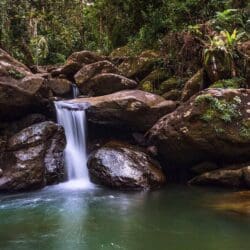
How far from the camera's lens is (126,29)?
722 inches

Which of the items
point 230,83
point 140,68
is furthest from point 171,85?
point 230,83

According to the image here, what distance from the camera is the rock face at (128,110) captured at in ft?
38.2

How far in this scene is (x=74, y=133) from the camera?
12.2m

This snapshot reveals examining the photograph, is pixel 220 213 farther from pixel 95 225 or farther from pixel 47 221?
pixel 47 221

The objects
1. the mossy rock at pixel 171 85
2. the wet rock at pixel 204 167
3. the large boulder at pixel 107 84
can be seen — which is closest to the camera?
the wet rock at pixel 204 167

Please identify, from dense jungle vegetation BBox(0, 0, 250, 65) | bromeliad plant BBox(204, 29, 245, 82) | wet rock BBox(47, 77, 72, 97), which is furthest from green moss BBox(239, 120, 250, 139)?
wet rock BBox(47, 77, 72, 97)

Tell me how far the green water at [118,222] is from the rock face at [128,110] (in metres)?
2.51

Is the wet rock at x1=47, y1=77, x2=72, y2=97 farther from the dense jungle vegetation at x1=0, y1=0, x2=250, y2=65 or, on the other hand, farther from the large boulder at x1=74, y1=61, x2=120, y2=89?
the dense jungle vegetation at x1=0, y1=0, x2=250, y2=65

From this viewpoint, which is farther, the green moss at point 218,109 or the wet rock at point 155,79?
the wet rock at point 155,79

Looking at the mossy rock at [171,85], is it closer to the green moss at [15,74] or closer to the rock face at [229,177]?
the rock face at [229,177]

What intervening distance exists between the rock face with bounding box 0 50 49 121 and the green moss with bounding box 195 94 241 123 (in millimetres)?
4481

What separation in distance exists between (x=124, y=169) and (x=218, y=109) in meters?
2.80

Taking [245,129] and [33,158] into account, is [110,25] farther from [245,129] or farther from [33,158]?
[245,129]

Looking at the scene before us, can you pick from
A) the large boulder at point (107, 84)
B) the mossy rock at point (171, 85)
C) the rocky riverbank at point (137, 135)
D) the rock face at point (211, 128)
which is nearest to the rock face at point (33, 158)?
the rocky riverbank at point (137, 135)
